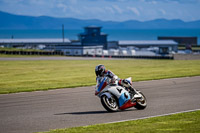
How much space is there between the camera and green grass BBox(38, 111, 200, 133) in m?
10.4

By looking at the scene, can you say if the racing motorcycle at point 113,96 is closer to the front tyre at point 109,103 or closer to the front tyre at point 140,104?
the front tyre at point 109,103

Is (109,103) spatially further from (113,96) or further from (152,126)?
(152,126)

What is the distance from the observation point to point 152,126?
431 inches

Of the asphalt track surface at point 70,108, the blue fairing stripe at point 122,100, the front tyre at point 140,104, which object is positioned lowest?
the asphalt track surface at point 70,108

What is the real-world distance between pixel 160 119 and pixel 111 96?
7.30 ft

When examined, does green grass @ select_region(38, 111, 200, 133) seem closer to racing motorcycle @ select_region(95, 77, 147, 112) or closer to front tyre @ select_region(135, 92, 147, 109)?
racing motorcycle @ select_region(95, 77, 147, 112)

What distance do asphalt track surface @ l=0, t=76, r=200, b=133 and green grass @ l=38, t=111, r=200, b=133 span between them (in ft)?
2.80

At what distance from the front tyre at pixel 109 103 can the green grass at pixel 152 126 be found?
6.24 ft

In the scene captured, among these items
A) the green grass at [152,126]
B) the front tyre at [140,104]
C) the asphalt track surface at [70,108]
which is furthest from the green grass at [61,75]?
the green grass at [152,126]

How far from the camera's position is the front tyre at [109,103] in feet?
44.9

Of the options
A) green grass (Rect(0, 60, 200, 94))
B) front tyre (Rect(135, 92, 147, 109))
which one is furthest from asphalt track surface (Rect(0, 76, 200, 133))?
green grass (Rect(0, 60, 200, 94))

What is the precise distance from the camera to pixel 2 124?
39.5 ft

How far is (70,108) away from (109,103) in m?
1.85

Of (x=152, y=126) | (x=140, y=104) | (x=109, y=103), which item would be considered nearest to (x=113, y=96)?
(x=109, y=103)
